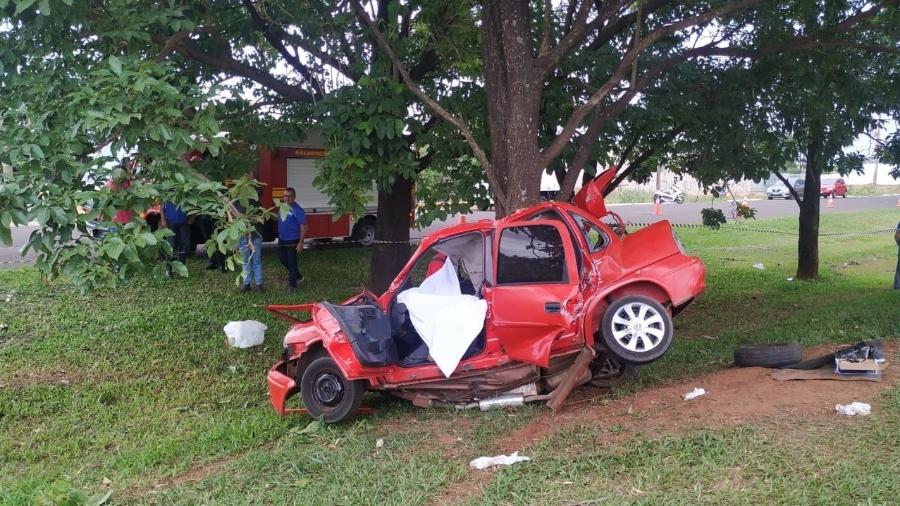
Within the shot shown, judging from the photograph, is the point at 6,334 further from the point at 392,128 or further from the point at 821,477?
the point at 821,477

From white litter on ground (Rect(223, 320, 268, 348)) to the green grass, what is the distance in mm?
119

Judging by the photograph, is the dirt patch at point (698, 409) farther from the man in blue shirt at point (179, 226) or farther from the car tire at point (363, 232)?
the car tire at point (363, 232)

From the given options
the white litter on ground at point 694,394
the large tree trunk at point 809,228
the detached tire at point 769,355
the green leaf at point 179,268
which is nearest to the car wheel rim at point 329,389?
the green leaf at point 179,268

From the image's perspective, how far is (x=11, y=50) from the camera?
659 centimetres

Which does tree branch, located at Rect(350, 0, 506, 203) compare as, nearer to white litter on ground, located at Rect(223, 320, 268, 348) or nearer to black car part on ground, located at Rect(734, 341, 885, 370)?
black car part on ground, located at Rect(734, 341, 885, 370)

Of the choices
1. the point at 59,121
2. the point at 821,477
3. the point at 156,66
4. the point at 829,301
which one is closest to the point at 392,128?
the point at 156,66

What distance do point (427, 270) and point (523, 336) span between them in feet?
3.67

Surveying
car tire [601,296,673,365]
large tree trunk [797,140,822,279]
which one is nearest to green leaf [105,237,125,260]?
car tire [601,296,673,365]

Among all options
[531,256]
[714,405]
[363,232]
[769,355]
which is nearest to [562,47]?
[531,256]

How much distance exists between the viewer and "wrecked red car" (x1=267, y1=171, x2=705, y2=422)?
5.95 metres

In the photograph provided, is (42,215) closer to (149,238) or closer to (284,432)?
(149,238)

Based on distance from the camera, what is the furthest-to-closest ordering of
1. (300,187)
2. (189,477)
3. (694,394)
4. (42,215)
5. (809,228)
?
(300,187) < (809,228) < (694,394) < (189,477) < (42,215)

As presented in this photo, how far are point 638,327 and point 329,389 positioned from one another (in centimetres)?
259

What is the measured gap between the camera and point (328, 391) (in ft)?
21.1
